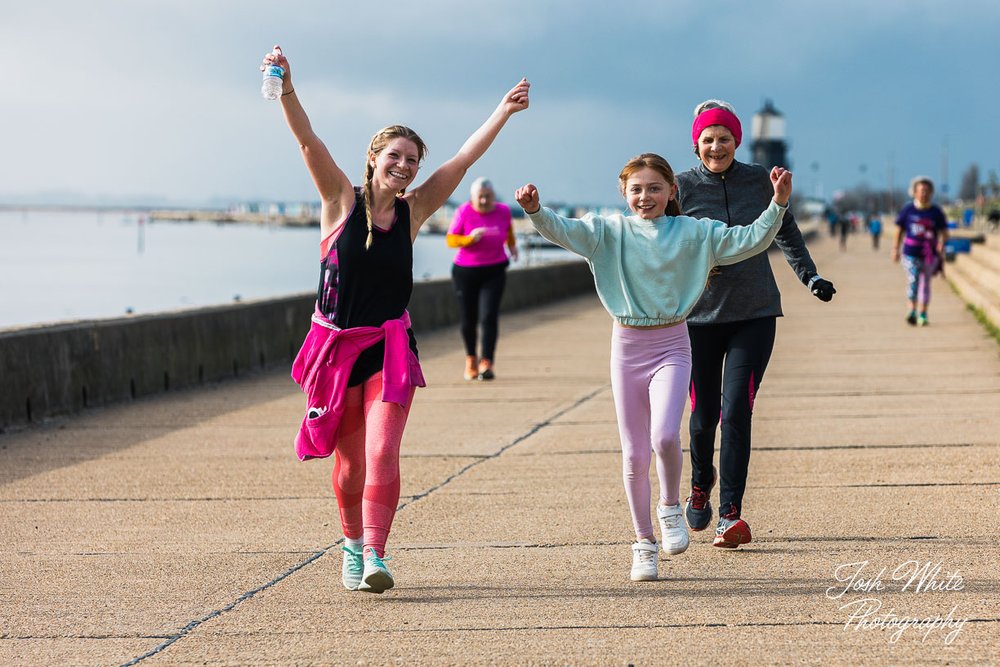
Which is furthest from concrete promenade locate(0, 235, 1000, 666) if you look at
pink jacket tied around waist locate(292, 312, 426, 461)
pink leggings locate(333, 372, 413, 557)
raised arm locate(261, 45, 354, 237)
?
raised arm locate(261, 45, 354, 237)

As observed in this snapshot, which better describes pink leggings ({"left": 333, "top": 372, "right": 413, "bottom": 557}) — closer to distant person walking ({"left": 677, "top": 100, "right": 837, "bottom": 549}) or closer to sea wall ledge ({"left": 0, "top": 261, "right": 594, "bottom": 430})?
distant person walking ({"left": 677, "top": 100, "right": 837, "bottom": 549})

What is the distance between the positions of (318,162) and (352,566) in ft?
4.93

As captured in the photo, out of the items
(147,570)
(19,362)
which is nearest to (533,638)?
(147,570)

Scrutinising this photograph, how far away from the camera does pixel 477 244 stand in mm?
12984

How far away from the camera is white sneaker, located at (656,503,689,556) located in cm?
575

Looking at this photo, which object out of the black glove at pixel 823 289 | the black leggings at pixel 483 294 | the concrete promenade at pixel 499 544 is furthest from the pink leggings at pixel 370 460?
the black leggings at pixel 483 294

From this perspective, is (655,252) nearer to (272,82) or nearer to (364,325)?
(364,325)

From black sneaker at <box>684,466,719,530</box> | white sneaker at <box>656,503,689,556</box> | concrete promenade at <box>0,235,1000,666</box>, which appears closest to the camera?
concrete promenade at <box>0,235,1000,666</box>

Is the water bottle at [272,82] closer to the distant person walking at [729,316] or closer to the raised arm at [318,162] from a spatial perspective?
the raised arm at [318,162]

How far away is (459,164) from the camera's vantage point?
568 centimetres

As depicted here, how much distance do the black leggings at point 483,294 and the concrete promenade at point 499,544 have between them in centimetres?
152

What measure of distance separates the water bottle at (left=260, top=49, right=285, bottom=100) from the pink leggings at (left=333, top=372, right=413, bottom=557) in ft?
3.57

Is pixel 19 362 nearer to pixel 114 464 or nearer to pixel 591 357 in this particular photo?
pixel 114 464

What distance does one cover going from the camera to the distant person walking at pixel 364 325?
17.6 feet
